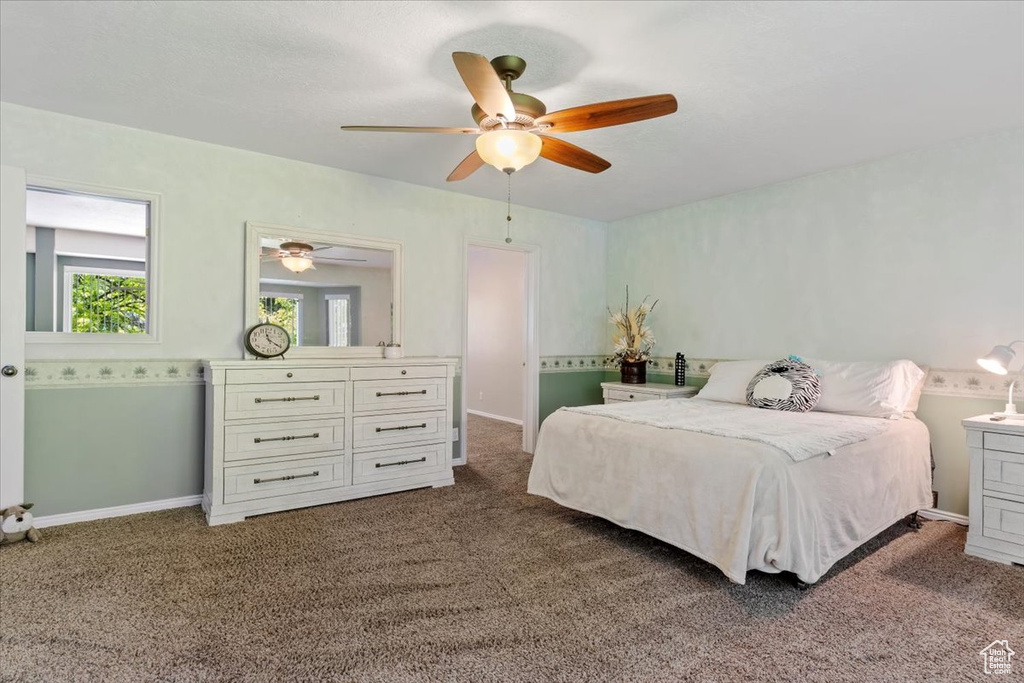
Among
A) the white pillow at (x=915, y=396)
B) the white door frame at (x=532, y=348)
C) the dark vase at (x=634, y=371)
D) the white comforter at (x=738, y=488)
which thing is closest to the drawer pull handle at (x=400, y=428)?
the white comforter at (x=738, y=488)

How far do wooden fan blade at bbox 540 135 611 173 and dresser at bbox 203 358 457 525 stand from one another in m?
1.79

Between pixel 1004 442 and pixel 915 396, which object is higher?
pixel 915 396

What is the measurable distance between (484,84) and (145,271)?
259 cm

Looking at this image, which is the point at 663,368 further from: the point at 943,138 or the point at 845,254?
the point at 943,138

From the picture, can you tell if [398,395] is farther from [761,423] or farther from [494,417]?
[494,417]

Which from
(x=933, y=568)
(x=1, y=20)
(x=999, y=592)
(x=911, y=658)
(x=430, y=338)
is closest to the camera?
(x=911, y=658)

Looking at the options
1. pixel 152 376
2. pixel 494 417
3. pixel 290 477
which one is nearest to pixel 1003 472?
pixel 290 477

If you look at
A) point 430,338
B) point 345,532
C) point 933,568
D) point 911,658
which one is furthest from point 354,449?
point 933,568

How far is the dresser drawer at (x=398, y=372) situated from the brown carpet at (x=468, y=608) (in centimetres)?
99

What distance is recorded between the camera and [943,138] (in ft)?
10.4

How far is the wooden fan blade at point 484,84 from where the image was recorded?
1796 mm

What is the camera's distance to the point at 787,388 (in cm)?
340

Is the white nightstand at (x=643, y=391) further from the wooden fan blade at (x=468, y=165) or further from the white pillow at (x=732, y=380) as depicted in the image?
the wooden fan blade at (x=468, y=165)

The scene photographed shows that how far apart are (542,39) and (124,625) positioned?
2.82 meters
